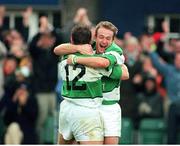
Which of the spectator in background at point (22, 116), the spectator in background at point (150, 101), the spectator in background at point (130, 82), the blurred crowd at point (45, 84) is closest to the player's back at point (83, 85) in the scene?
the blurred crowd at point (45, 84)

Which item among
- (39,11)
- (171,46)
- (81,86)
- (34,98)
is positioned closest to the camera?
(81,86)

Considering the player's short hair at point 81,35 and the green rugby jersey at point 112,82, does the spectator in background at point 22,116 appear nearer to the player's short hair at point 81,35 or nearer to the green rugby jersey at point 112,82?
the green rugby jersey at point 112,82

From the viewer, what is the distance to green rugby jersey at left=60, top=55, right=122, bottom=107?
10.1 meters

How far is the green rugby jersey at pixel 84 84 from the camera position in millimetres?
10141

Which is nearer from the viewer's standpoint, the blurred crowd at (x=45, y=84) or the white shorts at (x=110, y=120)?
the white shorts at (x=110, y=120)

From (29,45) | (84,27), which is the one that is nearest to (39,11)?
(29,45)

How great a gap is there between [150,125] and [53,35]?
2241 millimetres

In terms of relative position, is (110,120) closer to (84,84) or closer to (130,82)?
(84,84)

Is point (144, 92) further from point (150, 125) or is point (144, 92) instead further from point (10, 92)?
point (10, 92)

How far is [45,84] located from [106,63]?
→ 6.42 m

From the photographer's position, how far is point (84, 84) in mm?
10133

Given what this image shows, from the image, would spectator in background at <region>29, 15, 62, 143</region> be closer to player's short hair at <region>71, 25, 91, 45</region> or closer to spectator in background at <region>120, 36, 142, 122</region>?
spectator in background at <region>120, 36, 142, 122</region>

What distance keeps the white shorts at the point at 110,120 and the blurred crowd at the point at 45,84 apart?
5384 millimetres

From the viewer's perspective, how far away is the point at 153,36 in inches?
720
